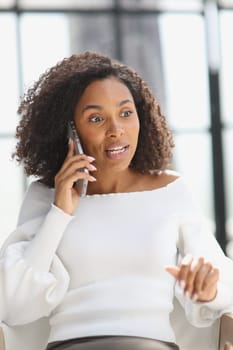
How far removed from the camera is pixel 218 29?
3609mm

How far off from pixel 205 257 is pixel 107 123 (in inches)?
13.7

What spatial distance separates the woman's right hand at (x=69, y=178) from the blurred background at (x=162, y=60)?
2.00 m

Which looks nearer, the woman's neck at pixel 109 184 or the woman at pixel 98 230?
the woman at pixel 98 230

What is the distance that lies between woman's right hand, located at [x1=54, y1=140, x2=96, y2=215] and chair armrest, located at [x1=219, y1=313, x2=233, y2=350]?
392mm

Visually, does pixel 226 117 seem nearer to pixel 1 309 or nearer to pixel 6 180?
pixel 6 180

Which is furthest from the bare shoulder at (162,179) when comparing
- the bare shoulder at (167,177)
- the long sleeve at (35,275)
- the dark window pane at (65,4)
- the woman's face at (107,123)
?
the dark window pane at (65,4)

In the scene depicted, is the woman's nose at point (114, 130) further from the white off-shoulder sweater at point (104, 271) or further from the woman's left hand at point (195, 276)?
the woman's left hand at point (195, 276)

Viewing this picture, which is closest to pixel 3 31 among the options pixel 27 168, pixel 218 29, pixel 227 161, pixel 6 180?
pixel 6 180

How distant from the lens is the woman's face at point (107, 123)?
146 cm

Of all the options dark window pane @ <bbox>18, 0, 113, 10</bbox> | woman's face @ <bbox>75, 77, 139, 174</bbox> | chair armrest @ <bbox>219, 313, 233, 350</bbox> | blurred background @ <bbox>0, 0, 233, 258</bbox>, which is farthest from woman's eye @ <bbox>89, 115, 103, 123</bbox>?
dark window pane @ <bbox>18, 0, 113, 10</bbox>

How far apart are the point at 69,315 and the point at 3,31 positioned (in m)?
2.24

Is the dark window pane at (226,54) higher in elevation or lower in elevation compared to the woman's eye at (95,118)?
higher

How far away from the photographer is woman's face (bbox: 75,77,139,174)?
57.6 inches

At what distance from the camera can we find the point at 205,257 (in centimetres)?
144
